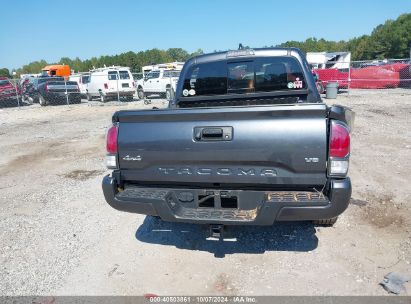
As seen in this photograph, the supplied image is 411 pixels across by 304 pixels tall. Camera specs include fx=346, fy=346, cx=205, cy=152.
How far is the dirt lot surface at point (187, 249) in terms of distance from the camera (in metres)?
3.20

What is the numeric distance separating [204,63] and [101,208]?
2563 mm

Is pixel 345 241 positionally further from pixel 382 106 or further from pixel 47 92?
pixel 47 92

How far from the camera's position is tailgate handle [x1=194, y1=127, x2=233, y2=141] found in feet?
9.88

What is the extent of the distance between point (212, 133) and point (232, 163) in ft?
1.04

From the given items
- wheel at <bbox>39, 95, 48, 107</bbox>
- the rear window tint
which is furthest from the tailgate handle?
wheel at <bbox>39, 95, 48, 107</bbox>

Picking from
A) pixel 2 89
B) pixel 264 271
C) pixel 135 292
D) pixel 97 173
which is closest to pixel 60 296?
pixel 135 292

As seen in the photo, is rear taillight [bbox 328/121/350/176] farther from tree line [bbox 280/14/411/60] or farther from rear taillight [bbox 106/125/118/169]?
tree line [bbox 280/14/411/60]

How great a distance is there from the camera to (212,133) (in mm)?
3051

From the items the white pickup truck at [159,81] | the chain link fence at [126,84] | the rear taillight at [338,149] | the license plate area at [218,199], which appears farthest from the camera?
→ the chain link fence at [126,84]

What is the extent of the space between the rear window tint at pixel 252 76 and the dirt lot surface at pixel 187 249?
179 cm

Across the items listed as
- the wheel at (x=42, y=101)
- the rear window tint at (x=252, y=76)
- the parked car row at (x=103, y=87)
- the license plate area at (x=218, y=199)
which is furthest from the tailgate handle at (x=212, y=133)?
the wheel at (x=42, y=101)

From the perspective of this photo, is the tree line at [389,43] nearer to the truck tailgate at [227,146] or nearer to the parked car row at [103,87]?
the parked car row at [103,87]

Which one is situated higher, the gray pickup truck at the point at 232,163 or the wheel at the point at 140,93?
the wheel at the point at 140,93

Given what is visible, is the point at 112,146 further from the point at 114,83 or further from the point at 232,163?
the point at 114,83
